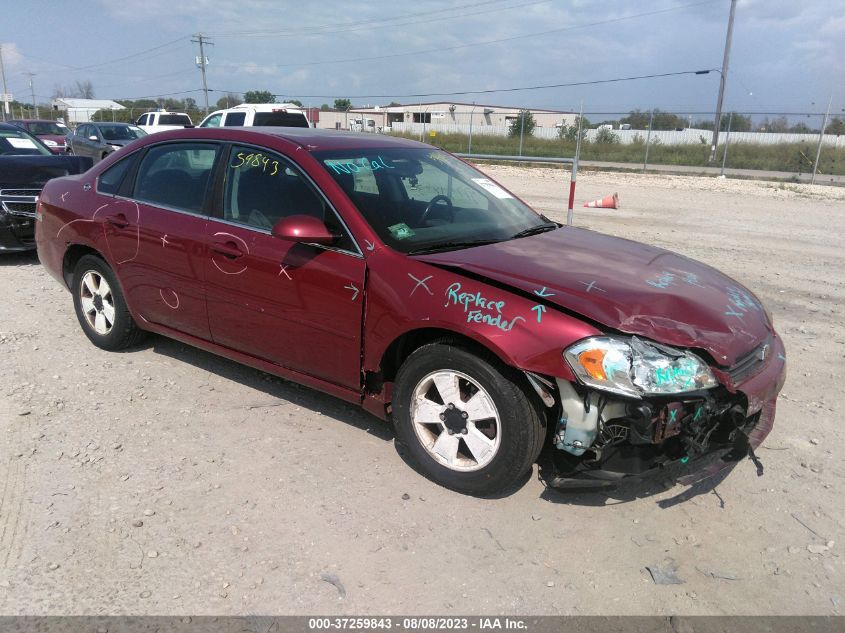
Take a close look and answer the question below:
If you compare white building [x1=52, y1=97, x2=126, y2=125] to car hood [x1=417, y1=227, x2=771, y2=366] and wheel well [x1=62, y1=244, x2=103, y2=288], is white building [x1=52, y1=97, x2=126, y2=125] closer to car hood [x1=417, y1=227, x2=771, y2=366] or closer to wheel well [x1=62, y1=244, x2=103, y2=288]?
wheel well [x1=62, y1=244, x2=103, y2=288]

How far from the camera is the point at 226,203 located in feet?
13.2

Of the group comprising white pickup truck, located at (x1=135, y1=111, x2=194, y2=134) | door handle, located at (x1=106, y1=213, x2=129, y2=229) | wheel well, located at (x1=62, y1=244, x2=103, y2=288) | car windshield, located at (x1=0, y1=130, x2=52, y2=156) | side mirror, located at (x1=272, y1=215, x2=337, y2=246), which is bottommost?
wheel well, located at (x1=62, y1=244, x2=103, y2=288)

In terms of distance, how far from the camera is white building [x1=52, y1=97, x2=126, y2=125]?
59.5 meters

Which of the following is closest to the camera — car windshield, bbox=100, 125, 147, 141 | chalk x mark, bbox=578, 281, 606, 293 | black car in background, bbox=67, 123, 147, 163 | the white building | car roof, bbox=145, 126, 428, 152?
chalk x mark, bbox=578, 281, 606, 293

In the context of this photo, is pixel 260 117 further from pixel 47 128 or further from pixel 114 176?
pixel 47 128

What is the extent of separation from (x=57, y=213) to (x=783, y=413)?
5537 mm

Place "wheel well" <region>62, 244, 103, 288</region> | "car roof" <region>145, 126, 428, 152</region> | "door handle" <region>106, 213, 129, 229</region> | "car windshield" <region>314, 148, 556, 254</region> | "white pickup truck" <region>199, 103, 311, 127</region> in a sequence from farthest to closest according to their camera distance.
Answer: "white pickup truck" <region>199, 103, 311, 127</region> → "wheel well" <region>62, 244, 103, 288</region> → "door handle" <region>106, 213, 129, 229</region> → "car roof" <region>145, 126, 428, 152</region> → "car windshield" <region>314, 148, 556, 254</region>

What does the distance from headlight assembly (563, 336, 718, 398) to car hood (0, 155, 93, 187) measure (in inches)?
313

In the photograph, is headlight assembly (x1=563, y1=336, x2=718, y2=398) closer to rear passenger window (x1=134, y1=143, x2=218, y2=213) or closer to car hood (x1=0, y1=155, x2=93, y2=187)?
rear passenger window (x1=134, y1=143, x2=218, y2=213)

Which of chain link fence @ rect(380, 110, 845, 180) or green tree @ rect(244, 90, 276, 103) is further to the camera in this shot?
green tree @ rect(244, 90, 276, 103)

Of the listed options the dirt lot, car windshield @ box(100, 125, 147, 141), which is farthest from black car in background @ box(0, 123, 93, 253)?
car windshield @ box(100, 125, 147, 141)

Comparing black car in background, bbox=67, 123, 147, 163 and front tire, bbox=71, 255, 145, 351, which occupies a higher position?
black car in background, bbox=67, 123, 147, 163

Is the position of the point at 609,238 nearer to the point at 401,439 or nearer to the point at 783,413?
the point at 783,413

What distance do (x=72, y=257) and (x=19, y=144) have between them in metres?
6.18
